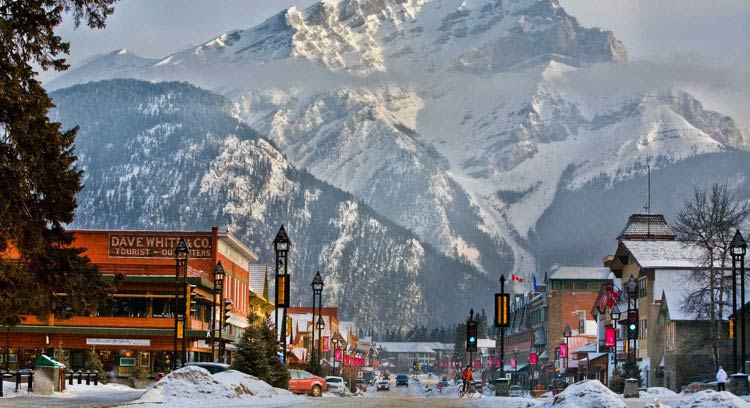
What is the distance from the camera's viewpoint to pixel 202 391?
50.3 m

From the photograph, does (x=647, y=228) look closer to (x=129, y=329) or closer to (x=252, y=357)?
(x=129, y=329)

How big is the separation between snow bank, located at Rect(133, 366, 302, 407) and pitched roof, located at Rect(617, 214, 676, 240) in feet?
323

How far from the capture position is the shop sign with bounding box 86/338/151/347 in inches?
3954

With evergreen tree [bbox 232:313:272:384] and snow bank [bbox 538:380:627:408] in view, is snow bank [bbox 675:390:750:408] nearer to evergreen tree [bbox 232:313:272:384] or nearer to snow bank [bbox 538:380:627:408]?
snow bank [bbox 538:380:627:408]

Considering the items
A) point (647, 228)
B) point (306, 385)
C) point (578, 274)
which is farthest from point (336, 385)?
point (578, 274)

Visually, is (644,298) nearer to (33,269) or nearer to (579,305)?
(579,305)

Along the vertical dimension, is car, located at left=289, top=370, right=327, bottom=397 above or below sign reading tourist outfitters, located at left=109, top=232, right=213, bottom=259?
below

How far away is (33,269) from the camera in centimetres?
4234

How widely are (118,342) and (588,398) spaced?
64871 millimetres

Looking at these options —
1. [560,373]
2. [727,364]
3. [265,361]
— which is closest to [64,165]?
[265,361]

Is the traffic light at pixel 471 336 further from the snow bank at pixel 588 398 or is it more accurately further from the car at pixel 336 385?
the snow bank at pixel 588 398

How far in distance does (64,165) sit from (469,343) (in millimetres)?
42507

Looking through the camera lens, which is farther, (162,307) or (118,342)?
(162,307)

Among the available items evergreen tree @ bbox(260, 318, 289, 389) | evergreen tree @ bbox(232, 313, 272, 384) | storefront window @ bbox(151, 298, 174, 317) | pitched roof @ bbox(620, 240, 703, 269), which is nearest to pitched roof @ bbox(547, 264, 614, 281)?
pitched roof @ bbox(620, 240, 703, 269)
